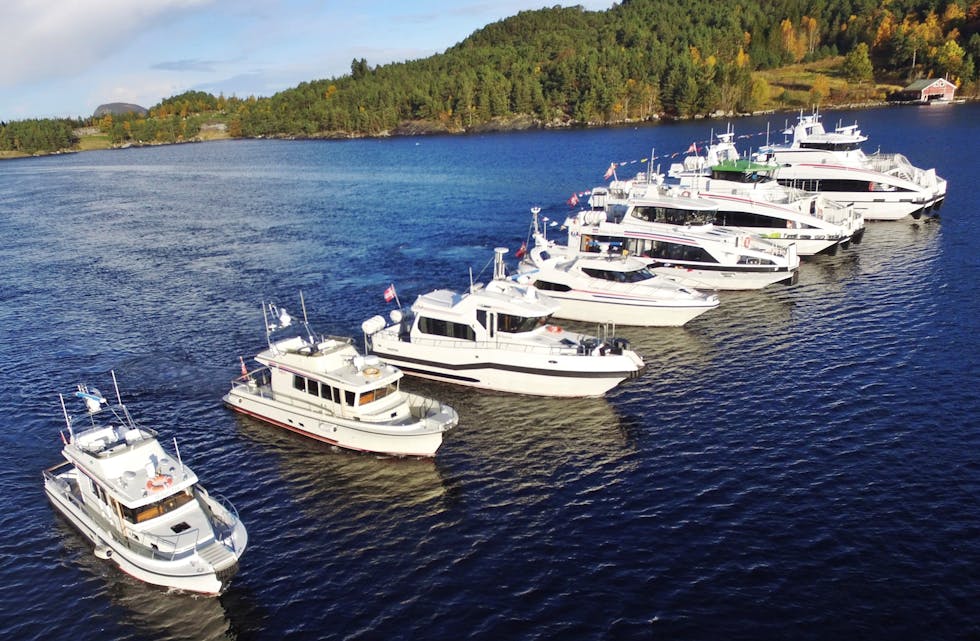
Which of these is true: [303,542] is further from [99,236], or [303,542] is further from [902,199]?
[99,236]

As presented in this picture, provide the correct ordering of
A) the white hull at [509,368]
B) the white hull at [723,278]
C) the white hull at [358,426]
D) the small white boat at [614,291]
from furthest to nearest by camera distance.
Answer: the white hull at [723,278]
the small white boat at [614,291]
the white hull at [509,368]
the white hull at [358,426]

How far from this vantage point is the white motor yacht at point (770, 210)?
6488 cm

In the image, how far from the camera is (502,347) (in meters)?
40.7

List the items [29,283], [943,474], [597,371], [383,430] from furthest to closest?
[29,283] → [597,371] → [383,430] → [943,474]

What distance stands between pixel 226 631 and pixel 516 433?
1728 cm

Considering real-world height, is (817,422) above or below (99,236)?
below

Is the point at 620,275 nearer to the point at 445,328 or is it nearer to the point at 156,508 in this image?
the point at 445,328

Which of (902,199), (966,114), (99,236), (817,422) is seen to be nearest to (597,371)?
(817,422)

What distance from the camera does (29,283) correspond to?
71188 millimetres

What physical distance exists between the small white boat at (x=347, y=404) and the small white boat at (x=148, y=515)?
8.11 meters

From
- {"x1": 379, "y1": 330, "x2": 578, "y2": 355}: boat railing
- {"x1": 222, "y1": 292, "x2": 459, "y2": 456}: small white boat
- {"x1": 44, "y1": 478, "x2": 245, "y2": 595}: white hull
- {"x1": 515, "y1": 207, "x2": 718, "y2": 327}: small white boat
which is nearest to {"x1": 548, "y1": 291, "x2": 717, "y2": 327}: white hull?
{"x1": 515, "y1": 207, "x2": 718, "y2": 327}: small white boat

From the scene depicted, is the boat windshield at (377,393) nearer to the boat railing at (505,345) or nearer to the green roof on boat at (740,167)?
the boat railing at (505,345)

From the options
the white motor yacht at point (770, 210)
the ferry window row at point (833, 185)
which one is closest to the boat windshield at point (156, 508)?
the white motor yacht at point (770, 210)

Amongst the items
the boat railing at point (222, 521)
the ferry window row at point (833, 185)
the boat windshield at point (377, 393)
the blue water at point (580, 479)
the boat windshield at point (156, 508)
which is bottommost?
the blue water at point (580, 479)
